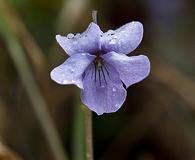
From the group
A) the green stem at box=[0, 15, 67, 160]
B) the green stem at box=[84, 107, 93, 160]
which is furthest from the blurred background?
the green stem at box=[84, 107, 93, 160]

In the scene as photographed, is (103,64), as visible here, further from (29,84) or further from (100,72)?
(29,84)

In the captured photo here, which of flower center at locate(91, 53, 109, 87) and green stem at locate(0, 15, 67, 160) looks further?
green stem at locate(0, 15, 67, 160)

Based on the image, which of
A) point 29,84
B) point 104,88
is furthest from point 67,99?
point 104,88

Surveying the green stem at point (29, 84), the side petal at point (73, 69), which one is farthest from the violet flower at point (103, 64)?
the green stem at point (29, 84)

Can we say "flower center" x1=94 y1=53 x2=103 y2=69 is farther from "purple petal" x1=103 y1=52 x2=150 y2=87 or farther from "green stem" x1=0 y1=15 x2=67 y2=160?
"green stem" x1=0 y1=15 x2=67 y2=160

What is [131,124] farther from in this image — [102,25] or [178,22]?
[178,22]
